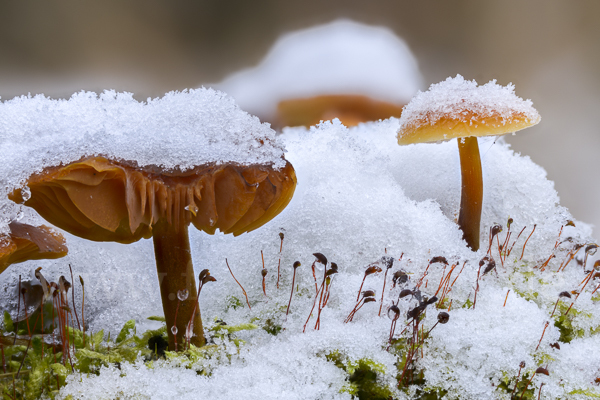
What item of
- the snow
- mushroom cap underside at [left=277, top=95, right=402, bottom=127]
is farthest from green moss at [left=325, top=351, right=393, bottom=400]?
mushroom cap underside at [left=277, top=95, right=402, bottom=127]

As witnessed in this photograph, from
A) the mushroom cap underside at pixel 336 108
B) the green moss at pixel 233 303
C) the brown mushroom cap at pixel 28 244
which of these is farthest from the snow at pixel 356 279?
the mushroom cap underside at pixel 336 108

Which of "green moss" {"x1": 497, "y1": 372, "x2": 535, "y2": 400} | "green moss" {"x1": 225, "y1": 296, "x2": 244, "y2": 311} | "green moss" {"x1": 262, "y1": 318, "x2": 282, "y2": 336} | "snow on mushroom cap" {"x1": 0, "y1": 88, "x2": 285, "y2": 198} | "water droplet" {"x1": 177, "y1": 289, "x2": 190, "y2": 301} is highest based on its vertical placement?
"snow on mushroom cap" {"x1": 0, "y1": 88, "x2": 285, "y2": 198}

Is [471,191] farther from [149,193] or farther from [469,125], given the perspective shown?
[149,193]

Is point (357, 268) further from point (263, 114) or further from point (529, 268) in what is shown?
point (263, 114)

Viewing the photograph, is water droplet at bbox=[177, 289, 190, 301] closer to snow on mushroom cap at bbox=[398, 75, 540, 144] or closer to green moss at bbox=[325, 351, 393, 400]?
green moss at bbox=[325, 351, 393, 400]

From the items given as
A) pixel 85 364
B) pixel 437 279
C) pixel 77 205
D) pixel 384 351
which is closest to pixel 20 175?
pixel 77 205

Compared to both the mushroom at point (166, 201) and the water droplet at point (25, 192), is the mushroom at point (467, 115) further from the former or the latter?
the water droplet at point (25, 192)

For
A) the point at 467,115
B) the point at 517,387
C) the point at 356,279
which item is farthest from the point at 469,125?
the point at 517,387
